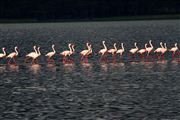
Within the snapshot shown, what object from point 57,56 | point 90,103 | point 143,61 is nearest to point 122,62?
point 143,61

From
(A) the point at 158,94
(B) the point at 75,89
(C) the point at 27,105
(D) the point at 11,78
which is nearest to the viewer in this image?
(C) the point at 27,105

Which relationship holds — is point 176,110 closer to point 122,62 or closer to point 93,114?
point 93,114

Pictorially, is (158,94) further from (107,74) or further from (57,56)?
(57,56)

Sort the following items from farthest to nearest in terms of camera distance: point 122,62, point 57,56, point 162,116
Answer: point 57,56
point 122,62
point 162,116

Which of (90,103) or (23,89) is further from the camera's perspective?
(23,89)

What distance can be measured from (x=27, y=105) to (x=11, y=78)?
14.1 m

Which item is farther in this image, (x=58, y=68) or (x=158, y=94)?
(x=58, y=68)

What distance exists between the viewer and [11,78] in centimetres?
5431

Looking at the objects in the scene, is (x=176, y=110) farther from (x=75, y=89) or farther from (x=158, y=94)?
(x=75, y=89)

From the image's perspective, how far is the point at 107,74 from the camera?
182 ft

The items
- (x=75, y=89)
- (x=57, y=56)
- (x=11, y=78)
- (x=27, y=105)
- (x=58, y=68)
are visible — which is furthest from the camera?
(x=57, y=56)

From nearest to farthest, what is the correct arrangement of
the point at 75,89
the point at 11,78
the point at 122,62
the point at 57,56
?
1. the point at 75,89
2. the point at 11,78
3. the point at 122,62
4. the point at 57,56

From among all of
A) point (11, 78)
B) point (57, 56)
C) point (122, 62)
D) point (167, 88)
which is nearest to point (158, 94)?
point (167, 88)

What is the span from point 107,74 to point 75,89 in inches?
362
